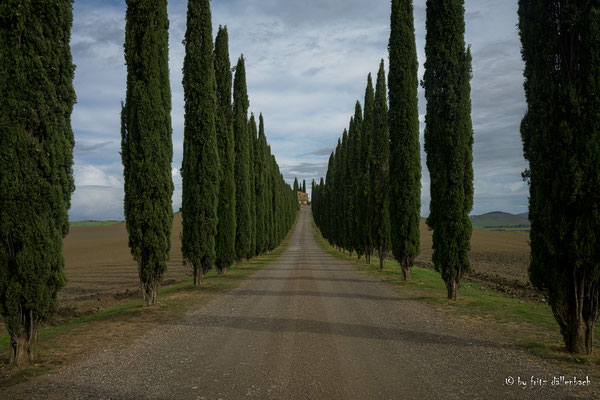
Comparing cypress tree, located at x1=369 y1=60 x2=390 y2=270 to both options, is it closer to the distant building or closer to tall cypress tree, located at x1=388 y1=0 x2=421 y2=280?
tall cypress tree, located at x1=388 y1=0 x2=421 y2=280

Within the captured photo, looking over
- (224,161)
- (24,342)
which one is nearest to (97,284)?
(224,161)

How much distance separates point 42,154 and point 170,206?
514 cm

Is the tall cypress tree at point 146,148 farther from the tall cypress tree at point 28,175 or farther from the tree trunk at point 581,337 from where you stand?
the tree trunk at point 581,337

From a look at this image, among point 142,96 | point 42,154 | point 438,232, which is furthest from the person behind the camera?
point 438,232

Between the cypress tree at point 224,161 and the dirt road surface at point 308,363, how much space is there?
9.17 meters

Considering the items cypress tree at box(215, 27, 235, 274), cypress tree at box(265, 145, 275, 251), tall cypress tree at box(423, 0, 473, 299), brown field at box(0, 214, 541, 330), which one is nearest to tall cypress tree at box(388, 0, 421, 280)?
tall cypress tree at box(423, 0, 473, 299)

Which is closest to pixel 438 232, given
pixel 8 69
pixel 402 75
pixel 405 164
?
pixel 405 164

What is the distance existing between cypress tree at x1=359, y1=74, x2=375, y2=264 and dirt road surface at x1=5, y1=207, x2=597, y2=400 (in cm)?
1558

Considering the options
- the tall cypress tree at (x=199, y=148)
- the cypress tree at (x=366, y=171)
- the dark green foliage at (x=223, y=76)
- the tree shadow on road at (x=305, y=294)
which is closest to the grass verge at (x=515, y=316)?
the tree shadow on road at (x=305, y=294)

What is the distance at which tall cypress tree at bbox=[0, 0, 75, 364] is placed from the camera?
20.2 feet

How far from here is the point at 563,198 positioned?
6320mm

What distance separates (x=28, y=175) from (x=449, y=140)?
37.3 ft

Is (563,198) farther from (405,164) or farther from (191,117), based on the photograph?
(191,117)

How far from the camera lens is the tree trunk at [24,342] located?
20.4 ft
